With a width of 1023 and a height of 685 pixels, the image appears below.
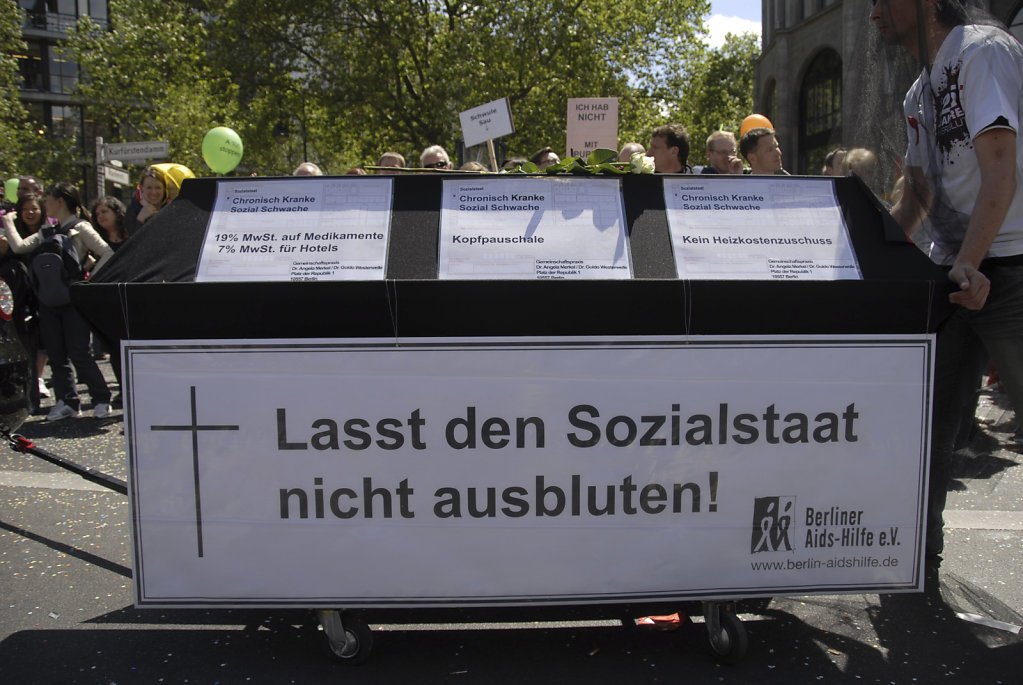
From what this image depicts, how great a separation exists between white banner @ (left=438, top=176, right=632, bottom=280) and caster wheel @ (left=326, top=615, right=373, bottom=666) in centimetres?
114

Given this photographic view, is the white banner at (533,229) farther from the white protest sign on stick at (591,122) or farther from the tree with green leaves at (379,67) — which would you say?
the tree with green leaves at (379,67)

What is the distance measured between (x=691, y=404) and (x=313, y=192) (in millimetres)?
1285

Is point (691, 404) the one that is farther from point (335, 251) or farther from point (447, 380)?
point (335, 251)

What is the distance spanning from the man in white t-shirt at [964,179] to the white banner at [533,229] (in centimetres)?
102

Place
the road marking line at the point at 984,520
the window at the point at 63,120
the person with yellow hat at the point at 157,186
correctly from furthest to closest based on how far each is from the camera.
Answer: the window at the point at 63,120
the person with yellow hat at the point at 157,186
the road marking line at the point at 984,520

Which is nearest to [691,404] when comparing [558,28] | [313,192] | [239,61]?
[313,192]

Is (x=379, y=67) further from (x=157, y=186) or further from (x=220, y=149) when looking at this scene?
(x=157, y=186)

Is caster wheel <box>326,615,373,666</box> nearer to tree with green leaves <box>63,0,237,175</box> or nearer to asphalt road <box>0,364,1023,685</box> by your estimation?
asphalt road <box>0,364,1023,685</box>

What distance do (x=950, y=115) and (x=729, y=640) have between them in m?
1.86

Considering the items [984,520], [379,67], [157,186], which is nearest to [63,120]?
[379,67]

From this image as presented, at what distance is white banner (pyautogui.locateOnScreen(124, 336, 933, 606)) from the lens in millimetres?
2344

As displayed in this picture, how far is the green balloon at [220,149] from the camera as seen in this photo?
33.0 feet

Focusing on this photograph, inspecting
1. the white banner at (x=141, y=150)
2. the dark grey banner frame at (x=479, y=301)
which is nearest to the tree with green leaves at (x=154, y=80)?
the white banner at (x=141, y=150)

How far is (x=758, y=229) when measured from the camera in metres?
2.43
